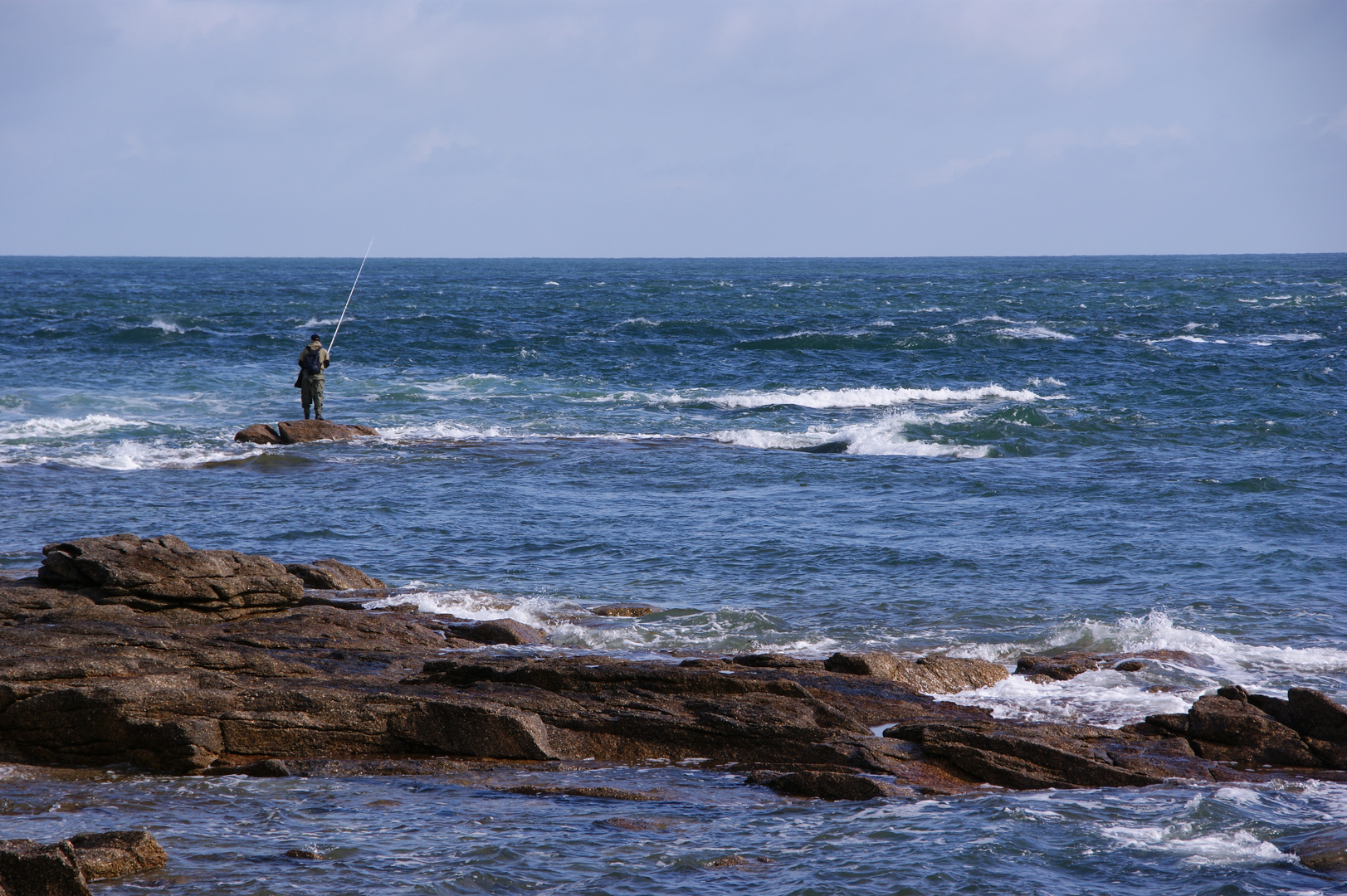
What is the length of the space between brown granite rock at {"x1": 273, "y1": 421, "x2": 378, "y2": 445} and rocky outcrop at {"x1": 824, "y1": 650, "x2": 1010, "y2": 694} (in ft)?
44.6

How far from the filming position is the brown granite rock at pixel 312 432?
19.6 m

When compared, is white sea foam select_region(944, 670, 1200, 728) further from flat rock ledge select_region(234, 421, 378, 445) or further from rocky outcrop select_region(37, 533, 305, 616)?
flat rock ledge select_region(234, 421, 378, 445)

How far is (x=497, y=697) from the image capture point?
7367 mm

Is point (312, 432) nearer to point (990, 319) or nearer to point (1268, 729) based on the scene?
point (1268, 729)

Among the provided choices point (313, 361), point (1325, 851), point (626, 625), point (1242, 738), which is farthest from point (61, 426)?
point (1325, 851)

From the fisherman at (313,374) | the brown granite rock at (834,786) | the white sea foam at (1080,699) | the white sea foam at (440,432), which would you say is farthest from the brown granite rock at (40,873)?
the fisherman at (313,374)

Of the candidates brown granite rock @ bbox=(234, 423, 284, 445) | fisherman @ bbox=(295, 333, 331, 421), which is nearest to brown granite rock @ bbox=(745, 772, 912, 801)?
brown granite rock @ bbox=(234, 423, 284, 445)

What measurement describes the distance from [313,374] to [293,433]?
1.62 m

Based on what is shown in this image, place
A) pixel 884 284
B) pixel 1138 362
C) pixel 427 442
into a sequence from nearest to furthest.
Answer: pixel 427 442 < pixel 1138 362 < pixel 884 284

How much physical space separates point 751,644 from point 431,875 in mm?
4628

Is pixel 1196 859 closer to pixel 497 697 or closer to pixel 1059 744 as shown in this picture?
pixel 1059 744

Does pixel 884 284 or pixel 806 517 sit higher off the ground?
pixel 884 284

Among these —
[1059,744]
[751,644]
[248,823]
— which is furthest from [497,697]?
[1059,744]

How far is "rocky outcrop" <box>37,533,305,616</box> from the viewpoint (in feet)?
30.8
